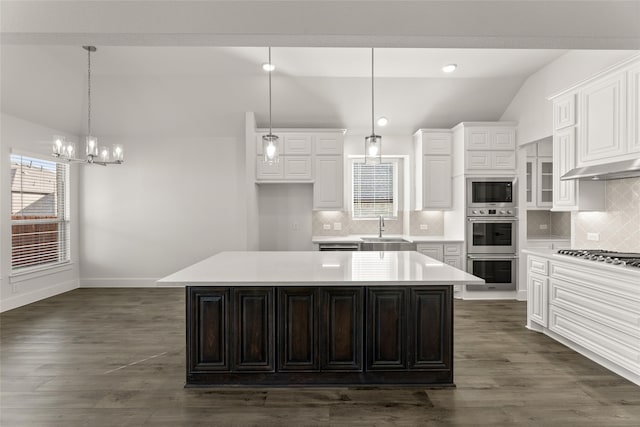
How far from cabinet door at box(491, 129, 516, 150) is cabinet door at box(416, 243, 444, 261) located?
65.8 inches

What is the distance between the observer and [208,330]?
9.86ft

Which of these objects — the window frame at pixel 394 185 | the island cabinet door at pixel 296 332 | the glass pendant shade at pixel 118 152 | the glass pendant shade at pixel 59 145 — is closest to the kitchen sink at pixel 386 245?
the window frame at pixel 394 185

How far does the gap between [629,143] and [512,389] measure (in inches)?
91.8

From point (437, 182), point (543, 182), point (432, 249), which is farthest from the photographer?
point (543, 182)

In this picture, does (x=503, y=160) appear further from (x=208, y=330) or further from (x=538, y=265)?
(x=208, y=330)

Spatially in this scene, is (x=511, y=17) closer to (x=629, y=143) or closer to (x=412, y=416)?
(x=629, y=143)

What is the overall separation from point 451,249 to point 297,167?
8.73 ft

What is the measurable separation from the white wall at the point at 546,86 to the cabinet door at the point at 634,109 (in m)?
0.75

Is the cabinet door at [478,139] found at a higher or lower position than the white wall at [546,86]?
lower

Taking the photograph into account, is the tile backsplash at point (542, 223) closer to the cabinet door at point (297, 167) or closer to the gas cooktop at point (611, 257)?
the gas cooktop at point (611, 257)

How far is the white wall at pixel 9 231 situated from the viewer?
5121 mm

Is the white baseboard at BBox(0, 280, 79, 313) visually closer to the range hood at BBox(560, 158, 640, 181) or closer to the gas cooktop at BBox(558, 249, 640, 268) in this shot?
the gas cooktop at BBox(558, 249, 640, 268)

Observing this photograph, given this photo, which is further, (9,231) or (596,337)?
(9,231)

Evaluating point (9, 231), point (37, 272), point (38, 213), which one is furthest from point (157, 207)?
point (9, 231)
